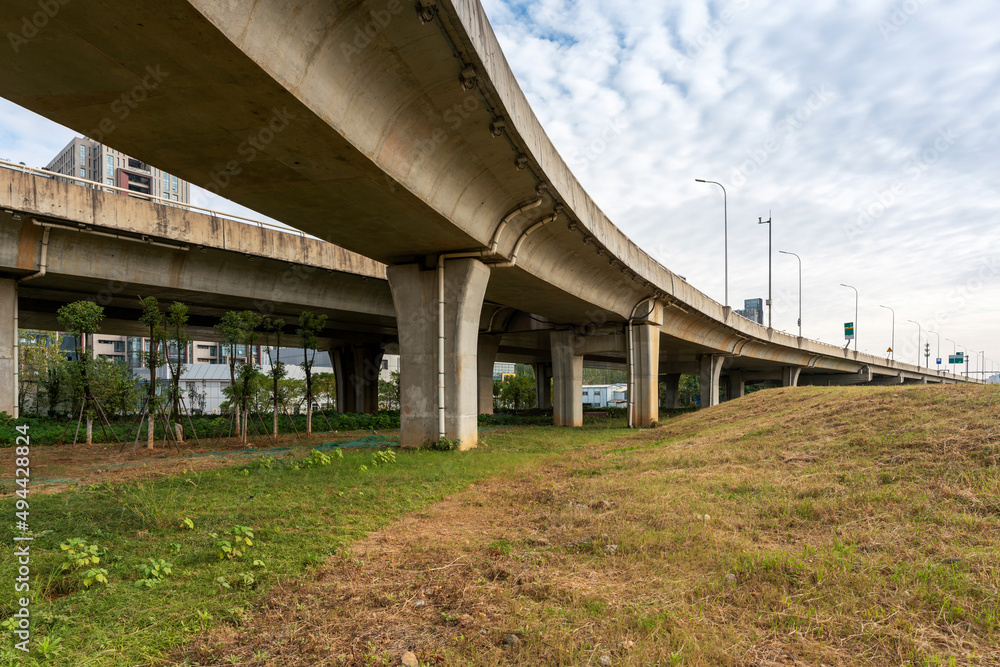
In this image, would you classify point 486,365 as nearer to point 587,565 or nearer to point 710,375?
point 710,375

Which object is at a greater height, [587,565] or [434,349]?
[434,349]

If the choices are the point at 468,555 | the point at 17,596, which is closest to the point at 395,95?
the point at 468,555

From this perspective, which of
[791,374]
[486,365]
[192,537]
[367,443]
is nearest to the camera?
[192,537]

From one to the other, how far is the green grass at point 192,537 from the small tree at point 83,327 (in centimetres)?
716

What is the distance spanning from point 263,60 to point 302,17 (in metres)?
0.76

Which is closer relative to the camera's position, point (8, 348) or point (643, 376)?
point (8, 348)

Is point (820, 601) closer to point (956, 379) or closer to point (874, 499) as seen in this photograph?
point (874, 499)

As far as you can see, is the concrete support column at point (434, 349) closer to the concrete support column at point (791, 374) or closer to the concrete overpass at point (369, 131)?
the concrete overpass at point (369, 131)

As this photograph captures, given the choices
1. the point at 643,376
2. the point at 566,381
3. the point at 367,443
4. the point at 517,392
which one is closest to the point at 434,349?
the point at 367,443

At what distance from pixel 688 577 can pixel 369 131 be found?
701cm

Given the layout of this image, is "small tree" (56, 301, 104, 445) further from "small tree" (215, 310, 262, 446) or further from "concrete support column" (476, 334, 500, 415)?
"concrete support column" (476, 334, 500, 415)

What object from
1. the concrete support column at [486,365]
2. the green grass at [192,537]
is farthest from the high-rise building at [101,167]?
the green grass at [192,537]

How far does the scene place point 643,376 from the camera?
2641cm

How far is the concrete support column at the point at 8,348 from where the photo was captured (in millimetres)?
16281
